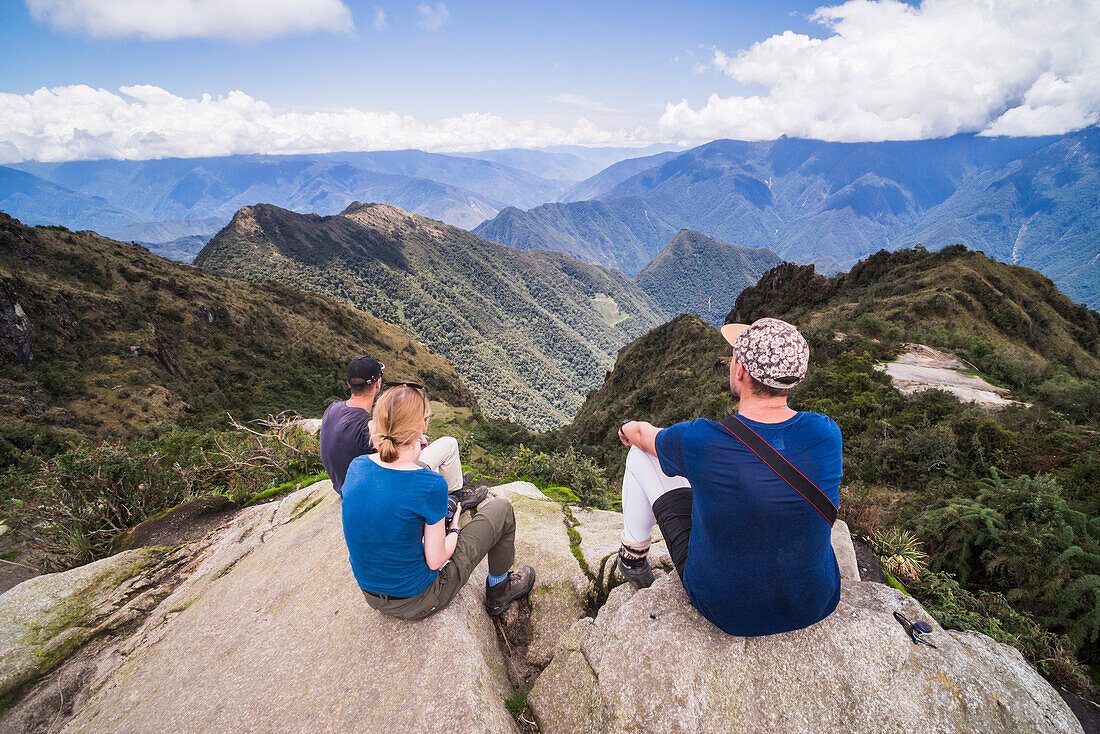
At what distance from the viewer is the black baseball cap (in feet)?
18.2

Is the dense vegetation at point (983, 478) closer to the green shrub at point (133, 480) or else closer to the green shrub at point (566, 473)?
the green shrub at point (566, 473)

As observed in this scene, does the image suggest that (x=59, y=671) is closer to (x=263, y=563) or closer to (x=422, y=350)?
(x=263, y=563)

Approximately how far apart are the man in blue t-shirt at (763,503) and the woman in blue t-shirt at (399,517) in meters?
Result: 2.00

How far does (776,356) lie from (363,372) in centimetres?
491

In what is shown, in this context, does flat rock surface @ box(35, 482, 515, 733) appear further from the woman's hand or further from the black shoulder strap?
the black shoulder strap

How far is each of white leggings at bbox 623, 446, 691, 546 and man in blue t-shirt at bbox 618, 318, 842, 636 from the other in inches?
26.7

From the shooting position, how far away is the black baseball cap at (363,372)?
5546mm

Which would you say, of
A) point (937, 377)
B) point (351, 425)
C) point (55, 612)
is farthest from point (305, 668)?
point (937, 377)

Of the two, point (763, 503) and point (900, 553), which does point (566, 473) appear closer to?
point (900, 553)

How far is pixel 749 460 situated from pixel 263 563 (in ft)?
18.8

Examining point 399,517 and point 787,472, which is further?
point 399,517

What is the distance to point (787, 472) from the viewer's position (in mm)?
2715

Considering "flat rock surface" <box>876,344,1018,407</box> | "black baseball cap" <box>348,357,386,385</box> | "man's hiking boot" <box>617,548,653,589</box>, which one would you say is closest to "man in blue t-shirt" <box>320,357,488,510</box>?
"black baseball cap" <box>348,357,386,385</box>

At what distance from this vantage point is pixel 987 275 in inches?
1314
